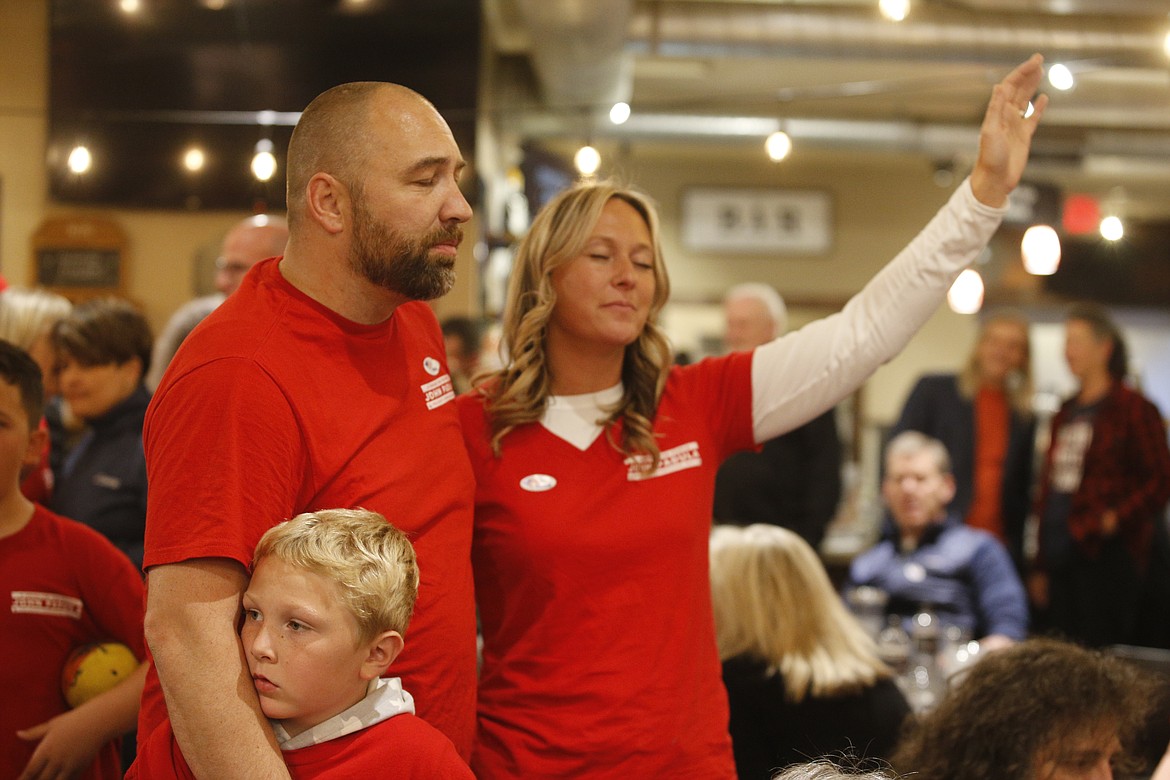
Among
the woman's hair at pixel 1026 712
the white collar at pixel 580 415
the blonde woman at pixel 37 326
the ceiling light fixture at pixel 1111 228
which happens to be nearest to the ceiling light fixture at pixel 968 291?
the ceiling light fixture at pixel 1111 228

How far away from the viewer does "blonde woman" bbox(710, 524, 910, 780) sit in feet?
8.41

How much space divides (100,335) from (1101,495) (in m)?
4.10

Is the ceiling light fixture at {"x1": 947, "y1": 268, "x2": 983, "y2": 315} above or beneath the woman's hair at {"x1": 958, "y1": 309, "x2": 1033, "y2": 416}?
above

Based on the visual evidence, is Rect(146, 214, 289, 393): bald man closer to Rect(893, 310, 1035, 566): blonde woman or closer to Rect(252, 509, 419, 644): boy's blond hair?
Rect(252, 509, 419, 644): boy's blond hair

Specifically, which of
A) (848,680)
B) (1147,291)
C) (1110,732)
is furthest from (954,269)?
(1147,291)

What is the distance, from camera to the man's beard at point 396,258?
1.57 meters

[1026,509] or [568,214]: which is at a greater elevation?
[568,214]

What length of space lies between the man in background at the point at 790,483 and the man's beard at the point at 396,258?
9.42 feet

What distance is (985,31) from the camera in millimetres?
6129

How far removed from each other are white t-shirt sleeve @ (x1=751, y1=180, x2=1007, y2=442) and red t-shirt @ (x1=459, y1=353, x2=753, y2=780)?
22cm

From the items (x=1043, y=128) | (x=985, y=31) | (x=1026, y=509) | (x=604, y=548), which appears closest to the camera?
(x=604, y=548)

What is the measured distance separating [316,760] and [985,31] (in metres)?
5.76

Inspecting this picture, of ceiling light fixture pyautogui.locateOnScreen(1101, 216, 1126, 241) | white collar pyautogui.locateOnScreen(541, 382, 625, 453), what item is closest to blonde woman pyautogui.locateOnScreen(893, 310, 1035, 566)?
ceiling light fixture pyautogui.locateOnScreen(1101, 216, 1126, 241)

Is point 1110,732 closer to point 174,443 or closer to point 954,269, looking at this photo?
point 954,269
